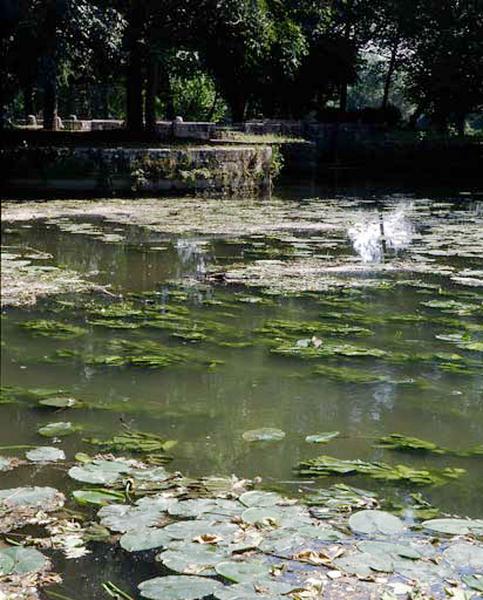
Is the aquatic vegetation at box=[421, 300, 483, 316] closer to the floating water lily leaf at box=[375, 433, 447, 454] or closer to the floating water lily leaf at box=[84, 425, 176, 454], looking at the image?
the floating water lily leaf at box=[375, 433, 447, 454]

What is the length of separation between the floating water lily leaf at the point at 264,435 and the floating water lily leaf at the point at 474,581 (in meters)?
1.27

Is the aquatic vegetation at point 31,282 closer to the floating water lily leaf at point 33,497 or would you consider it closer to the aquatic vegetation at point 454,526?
the floating water lily leaf at point 33,497

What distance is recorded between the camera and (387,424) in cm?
367

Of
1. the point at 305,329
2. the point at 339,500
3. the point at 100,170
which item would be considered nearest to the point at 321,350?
the point at 305,329

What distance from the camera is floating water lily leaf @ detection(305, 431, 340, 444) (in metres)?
3.43

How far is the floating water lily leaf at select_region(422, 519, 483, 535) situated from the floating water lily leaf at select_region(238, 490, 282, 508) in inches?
19.6

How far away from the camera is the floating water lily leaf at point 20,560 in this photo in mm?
2277

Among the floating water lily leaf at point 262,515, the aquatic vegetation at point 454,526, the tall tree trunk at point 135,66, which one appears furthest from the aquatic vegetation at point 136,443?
the tall tree trunk at point 135,66

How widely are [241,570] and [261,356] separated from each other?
2.47m

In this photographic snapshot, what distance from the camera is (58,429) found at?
351cm

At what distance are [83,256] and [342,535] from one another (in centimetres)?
620

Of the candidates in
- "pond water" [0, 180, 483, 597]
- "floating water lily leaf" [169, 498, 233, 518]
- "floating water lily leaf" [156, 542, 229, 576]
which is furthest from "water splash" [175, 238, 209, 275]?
→ "floating water lily leaf" [156, 542, 229, 576]

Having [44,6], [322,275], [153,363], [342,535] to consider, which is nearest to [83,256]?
[322,275]

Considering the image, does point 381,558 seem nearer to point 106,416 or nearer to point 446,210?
point 106,416
